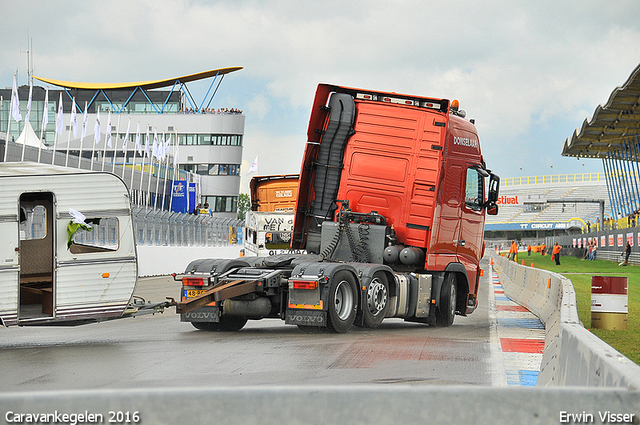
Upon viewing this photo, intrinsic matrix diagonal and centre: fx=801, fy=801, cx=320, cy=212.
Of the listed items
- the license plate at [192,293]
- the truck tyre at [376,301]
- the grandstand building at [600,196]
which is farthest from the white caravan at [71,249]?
the grandstand building at [600,196]

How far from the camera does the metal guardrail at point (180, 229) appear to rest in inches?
1247

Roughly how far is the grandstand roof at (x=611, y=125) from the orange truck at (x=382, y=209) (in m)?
32.5

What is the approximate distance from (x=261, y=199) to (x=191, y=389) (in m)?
22.6

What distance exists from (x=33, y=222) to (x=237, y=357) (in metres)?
5.56

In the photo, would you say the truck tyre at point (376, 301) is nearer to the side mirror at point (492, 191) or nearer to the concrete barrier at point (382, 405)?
the side mirror at point (492, 191)

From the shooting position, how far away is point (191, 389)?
2979 millimetres

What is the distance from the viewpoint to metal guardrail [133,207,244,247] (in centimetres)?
3167

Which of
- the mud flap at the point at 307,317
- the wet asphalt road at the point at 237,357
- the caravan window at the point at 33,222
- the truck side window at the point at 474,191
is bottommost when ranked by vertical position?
the wet asphalt road at the point at 237,357

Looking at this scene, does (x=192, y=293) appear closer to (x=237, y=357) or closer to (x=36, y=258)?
(x=36, y=258)

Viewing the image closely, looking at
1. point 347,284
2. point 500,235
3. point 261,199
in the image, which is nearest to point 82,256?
point 347,284

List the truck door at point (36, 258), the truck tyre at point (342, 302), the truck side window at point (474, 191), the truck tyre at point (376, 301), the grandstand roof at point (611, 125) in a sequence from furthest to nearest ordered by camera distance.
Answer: the grandstand roof at point (611, 125) → the truck side window at point (474, 191) → the truck tyre at point (376, 301) → the truck tyre at point (342, 302) → the truck door at point (36, 258)

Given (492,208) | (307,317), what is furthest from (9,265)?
(492,208)

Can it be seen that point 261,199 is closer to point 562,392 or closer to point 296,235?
point 296,235

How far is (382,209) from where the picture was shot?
1323 cm
